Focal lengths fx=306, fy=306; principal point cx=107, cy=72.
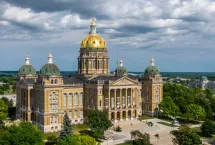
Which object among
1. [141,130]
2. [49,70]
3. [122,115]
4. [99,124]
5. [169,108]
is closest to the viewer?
[99,124]

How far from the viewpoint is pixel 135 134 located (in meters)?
64.6

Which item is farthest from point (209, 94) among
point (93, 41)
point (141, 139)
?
point (141, 139)

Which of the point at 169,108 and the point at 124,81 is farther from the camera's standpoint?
the point at 169,108

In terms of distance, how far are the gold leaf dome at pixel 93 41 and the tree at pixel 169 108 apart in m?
24.7

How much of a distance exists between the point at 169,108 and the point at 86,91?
80.9ft

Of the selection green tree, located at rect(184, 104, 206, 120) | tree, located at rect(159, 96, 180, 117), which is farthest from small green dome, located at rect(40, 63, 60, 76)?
green tree, located at rect(184, 104, 206, 120)

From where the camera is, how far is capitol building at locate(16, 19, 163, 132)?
74.3m

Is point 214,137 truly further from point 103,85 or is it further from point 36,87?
point 36,87

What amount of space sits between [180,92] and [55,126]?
45.5 meters

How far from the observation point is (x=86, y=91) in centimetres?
8356

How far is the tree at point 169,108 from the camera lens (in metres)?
88.0

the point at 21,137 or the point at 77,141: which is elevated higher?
the point at 21,137

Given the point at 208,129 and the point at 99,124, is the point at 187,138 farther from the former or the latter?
the point at 99,124

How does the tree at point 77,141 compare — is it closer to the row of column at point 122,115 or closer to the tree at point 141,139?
the tree at point 141,139
